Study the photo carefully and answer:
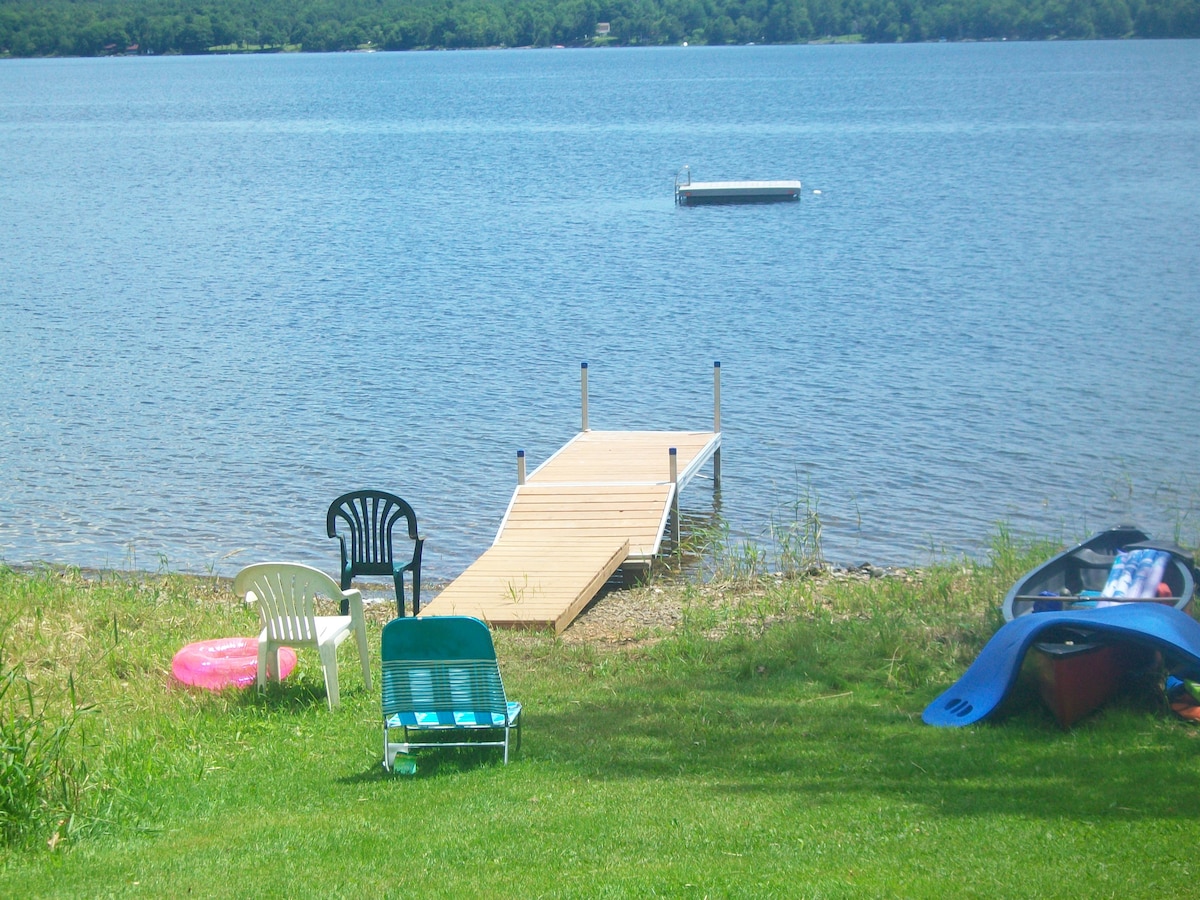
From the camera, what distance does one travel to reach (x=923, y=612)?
31.2ft

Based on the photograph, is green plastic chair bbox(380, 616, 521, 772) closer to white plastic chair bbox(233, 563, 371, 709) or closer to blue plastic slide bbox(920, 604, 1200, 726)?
white plastic chair bbox(233, 563, 371, 709)

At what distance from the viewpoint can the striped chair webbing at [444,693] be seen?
6449mm

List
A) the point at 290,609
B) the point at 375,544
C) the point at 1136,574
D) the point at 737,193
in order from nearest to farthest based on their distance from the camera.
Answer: the point at 290,609, the point at 1136,574, the point at 375,544, the point at 737,193

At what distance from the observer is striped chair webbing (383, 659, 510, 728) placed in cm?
645

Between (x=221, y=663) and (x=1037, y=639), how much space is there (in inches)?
191

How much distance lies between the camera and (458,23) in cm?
18500

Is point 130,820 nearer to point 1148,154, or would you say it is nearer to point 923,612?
point 923,612

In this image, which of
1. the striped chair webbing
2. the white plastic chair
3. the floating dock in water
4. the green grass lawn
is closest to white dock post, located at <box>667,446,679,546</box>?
the green grass lawn

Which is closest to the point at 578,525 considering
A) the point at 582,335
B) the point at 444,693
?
the point at 444,693

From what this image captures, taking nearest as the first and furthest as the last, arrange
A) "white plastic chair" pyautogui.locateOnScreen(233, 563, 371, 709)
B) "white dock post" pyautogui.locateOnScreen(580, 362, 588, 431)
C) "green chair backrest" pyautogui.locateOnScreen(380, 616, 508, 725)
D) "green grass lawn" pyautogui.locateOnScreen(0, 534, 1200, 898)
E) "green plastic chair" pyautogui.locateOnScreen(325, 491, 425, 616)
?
"green grass lawn" pyautogui.locateOnScreen(0, 534, 1200, 898)
"green chair backrest" pyautogui.locateOnScreen(380, 616, 508, 725)
"white plastic chair" pyautogui.locateOnScreen(233, 563, 371, 709)
"green plastic chair" pyautogui.locateOnScreen(325, 491, 425, 616)
"white dock post" pyautogui.locateOnScreen(580, 362, 588, 431)

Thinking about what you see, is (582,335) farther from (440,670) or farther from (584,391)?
(440,670)

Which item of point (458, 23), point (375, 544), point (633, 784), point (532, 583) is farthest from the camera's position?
point (458, 23)

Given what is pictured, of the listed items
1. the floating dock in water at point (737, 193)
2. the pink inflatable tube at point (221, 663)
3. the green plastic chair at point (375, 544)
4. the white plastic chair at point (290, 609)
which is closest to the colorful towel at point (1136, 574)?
the green plastic chair at point (375, 544)

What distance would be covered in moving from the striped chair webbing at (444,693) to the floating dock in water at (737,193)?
41.0m
